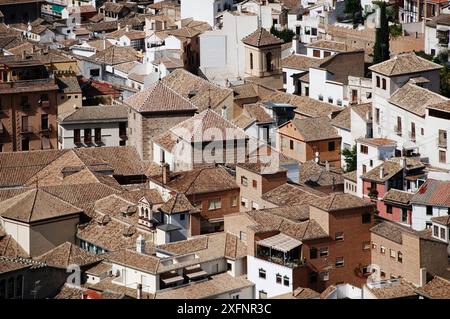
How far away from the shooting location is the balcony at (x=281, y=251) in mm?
25578

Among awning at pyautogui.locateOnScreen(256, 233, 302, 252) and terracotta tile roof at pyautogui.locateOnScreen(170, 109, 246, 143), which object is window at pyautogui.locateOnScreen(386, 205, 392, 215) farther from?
terracotta tile roof at pyautogui.locateOnScreen(170, 109, 246, 143)

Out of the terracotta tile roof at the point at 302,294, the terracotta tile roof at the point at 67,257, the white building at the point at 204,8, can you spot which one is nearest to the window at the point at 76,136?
the terracotta tile roof at the point at 67,257

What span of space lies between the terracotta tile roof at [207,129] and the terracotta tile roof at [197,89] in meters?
4.34

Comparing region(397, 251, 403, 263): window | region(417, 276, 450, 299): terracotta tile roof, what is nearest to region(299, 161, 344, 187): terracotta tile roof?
region(397, 251, 403, 263): window

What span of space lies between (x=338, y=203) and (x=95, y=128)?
14.0 meters

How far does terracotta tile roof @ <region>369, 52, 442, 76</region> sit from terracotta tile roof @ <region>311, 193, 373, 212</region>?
26.8 feet

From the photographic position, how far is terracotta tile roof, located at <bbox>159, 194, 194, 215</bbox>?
28.5m

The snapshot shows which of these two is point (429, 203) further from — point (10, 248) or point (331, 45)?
point (331, 45)

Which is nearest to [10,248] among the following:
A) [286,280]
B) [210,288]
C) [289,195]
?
[289,195]

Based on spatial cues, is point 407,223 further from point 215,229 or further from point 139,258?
point 139,258

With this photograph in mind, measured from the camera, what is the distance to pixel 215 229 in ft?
98.6

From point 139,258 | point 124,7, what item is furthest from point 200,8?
point 139,258
